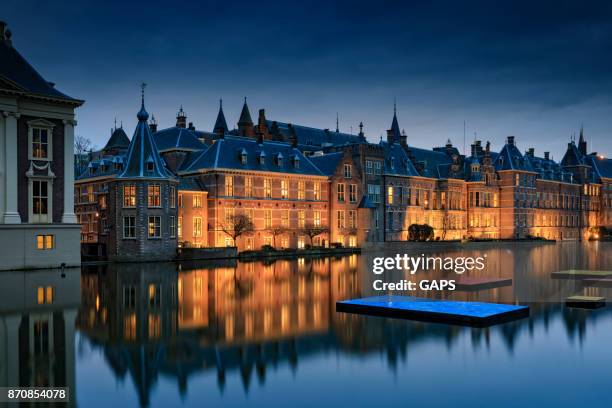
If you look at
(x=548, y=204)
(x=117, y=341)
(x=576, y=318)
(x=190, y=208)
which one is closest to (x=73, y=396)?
(x=117, y=341)

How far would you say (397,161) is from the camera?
262 ft

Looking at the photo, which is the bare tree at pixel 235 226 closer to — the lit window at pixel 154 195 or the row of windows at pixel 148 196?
the row of windows at pixel 148 196

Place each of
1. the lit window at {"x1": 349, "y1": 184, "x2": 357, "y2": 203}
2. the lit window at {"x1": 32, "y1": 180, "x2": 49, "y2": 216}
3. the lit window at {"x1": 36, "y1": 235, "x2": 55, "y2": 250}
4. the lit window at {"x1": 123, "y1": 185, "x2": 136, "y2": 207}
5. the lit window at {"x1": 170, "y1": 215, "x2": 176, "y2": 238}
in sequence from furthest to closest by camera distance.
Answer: the lit window at {"x1": 349, "y1": 184, "x2": 357, "y2": 203} < the lit window at {"x1": 170, "y1": 215, "x2": 176, "y2": 238} < the lit window at {"x1": 123, "y1": 185, "x2": 136, "y2": 207} < the lit window at {"x1": 32, "y1": 180, "x2": 49, "y2": 216} < the lit window at {"x1": 36, "y1": 235, "x2": 55, "y2": 250}

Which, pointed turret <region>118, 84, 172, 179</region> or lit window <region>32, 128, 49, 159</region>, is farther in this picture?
pointed turret <region>118, 84, 172, 179</region>

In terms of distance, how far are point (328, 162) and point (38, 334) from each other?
183 ft

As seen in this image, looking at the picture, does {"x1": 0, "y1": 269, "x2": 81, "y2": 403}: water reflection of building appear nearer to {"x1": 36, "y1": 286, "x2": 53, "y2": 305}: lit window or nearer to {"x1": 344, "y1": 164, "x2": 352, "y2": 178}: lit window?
{"x1": 36, "y1": 286, "x2": 53, "y2": 305}: lit window

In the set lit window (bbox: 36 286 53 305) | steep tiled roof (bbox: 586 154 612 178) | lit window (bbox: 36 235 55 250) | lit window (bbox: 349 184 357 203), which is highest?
steep tiled roof (bbox: 586 154 612 178)

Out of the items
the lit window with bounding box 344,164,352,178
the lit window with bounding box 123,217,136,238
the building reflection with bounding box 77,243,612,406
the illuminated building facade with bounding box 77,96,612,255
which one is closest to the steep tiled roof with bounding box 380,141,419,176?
the illuminated building facade with bounding box 77,96,612,255

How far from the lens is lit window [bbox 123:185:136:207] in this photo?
1983 inches

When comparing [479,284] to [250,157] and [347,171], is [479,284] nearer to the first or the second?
[250,157]

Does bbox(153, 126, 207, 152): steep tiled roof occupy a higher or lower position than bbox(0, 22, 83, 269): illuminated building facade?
higher

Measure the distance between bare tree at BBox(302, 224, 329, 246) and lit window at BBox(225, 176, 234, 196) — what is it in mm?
10216

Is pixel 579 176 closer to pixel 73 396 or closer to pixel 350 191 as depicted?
pixel 350 191

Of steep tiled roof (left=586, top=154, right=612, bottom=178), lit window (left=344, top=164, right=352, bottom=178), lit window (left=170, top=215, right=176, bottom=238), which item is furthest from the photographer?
steep tiled roof (left=586, top=154, right=612, bottom=178)
